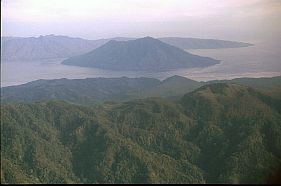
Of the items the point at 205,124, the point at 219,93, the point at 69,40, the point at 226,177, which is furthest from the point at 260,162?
the point at 69,40

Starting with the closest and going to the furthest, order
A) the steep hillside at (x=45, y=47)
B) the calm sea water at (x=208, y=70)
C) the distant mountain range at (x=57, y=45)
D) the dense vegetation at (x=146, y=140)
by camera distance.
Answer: the dense vegetation at (x=146, y=140)
the calm sea water at (x=208, y=70)
the distant mountain range at (x=57, y=45)
the steep hillside at (x=45, y=47)

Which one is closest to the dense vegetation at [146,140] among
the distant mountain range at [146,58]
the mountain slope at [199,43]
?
the distant mountain range at [146,58]

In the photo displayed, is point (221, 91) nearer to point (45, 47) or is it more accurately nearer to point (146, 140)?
point (146, 140)

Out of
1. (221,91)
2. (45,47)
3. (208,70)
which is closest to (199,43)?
(208,70)

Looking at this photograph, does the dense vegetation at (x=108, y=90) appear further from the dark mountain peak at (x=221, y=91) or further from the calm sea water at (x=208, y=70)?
the dark mountain peak at (x=221, y=91)

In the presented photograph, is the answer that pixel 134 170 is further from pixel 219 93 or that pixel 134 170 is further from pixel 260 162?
pixel 219 93

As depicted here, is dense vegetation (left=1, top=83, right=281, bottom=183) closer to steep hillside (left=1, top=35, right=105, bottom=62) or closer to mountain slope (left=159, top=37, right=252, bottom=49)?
mountain slope (left=159, top=37, right=252, bottom=49)

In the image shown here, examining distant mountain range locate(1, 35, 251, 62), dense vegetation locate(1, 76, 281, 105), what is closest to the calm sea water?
distant mountain range locate(1, 35, 251, 62)
